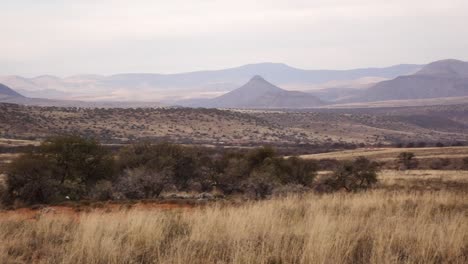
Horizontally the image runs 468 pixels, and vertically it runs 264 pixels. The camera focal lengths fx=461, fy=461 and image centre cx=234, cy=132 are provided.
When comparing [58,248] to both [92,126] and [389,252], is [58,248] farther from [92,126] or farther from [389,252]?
[92,126]

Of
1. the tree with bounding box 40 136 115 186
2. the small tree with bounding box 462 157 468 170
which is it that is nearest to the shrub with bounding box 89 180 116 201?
the tree with bounding box 40 136 115 186

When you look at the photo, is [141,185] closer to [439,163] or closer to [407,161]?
[407,161]

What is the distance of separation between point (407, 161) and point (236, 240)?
4697 centimetres

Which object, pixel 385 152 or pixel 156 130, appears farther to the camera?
pixel 156 130

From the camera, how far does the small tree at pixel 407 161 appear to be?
159 ft

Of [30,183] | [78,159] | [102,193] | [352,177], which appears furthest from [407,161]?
A: [30,183]

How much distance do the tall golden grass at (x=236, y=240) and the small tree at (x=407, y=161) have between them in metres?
42.0

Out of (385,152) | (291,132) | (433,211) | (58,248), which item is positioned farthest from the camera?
(291,132)

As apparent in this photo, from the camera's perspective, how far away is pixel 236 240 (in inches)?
263

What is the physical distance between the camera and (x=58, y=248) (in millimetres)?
6449

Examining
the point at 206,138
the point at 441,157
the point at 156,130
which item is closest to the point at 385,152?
the point at 441,157

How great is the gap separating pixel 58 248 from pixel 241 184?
18.5m

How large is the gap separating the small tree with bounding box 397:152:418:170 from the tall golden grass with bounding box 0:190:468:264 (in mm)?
42029

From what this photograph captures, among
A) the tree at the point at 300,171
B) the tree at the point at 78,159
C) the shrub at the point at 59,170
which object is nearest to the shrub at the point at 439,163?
the tree at the point at 300,171
